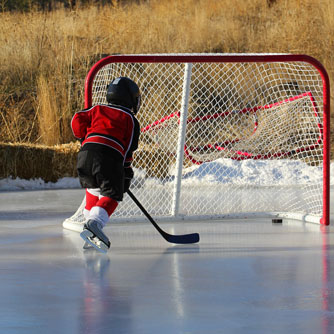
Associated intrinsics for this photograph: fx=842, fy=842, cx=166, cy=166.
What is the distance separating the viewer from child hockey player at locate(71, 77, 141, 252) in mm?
4938

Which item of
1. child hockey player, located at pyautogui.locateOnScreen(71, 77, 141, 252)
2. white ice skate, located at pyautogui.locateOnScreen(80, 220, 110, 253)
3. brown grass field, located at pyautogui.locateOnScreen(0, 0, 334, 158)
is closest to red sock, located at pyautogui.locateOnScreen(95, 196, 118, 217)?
child hockey player, located at pyautogui.locateOnScreen(71, 77, 141, 252)

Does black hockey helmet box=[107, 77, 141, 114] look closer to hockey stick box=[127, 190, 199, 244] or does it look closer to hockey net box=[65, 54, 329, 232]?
hockey stick box=[127, 190, 199, 244]

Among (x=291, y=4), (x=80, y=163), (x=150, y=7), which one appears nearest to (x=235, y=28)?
(x=291, y=4)

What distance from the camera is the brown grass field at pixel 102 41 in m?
11.8

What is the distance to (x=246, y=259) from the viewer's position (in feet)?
15.8

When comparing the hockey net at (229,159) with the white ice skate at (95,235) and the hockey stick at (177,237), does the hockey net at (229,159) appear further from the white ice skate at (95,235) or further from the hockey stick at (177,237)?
the white ice skate at (95,235)

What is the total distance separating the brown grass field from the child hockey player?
6.21m

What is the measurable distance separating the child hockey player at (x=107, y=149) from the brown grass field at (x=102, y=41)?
621 centimetres

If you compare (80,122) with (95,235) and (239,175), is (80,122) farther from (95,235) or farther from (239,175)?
(239,175)

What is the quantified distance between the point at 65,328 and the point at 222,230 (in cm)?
307

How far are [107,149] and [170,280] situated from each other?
1097mm

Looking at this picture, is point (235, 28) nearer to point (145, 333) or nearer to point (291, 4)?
point (291, 4)

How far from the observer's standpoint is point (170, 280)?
13.7ft

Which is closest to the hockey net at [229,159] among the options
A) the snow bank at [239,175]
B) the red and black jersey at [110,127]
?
the snow bank at [239,175]
